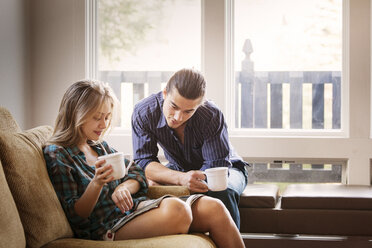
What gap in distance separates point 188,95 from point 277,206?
3.11ft

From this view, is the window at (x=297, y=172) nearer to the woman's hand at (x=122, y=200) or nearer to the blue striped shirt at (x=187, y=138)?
the blue striped shirt at (x=187, y=138)

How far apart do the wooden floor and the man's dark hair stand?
1104 millimetres

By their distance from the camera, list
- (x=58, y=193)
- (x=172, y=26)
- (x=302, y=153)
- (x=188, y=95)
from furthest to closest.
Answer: (x=172, y=26), (x=302, y=153), (x=188, y=95), (x=58, y=193)

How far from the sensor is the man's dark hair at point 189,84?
2.56m

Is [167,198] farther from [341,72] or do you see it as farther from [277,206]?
[341,72]

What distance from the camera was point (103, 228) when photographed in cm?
211

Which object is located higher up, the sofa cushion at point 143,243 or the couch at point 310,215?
the sofa cushion at point 143,243

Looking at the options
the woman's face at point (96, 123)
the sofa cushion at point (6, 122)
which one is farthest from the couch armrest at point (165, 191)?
the sofa cushion at point (6, 122)

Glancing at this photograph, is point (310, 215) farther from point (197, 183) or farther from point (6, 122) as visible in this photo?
point (6, 122)

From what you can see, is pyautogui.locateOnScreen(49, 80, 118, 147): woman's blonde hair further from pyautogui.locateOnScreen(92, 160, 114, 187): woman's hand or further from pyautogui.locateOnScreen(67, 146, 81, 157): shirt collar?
pyautogui.locateOnScreen(92, 160, 114, 187): woman's hand

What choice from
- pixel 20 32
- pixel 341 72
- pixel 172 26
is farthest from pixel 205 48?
pixel 20 32

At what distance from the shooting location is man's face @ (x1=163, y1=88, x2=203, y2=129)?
8.46 feet

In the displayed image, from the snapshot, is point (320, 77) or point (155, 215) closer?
point (155, 215)

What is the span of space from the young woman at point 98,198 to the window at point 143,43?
180 centimetres
